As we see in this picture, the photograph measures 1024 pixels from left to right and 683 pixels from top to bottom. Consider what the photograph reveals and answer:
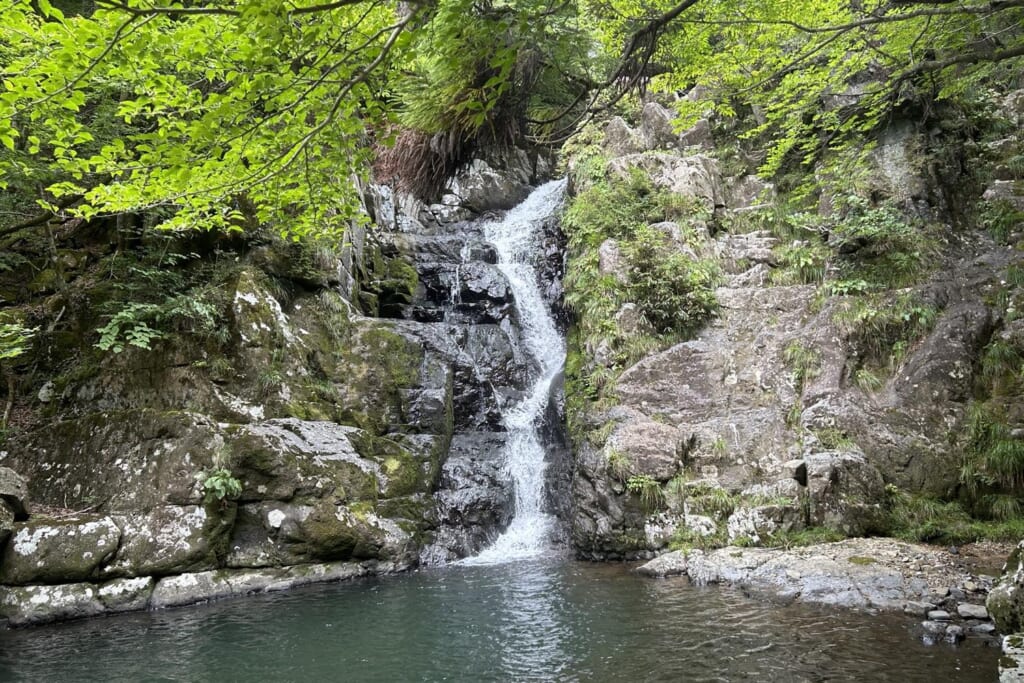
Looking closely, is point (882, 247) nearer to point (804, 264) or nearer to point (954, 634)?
point (804, 264)

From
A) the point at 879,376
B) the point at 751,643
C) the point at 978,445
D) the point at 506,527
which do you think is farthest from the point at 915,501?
the point at 506,527

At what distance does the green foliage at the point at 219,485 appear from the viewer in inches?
340

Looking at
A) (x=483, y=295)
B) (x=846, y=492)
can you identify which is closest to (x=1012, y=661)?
(x=846, y=492)

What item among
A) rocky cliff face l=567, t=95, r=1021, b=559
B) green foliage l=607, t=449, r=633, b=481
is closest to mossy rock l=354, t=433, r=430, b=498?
rocky cliff face l=567, t=95, r=1021, b=559

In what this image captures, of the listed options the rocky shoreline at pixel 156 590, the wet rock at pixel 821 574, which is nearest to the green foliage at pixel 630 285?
the wet rock at pixel 821 574

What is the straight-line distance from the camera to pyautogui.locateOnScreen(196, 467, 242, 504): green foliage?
28.3 ft

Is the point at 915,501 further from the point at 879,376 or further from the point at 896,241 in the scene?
the point at 896,241

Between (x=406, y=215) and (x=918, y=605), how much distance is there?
659 inches

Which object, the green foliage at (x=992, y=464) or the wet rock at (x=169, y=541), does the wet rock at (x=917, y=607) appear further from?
the wet rock at (x=169, y=541)

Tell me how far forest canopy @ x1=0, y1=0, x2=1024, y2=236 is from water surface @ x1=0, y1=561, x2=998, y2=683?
178 inches

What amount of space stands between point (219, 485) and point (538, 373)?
24.8 ft

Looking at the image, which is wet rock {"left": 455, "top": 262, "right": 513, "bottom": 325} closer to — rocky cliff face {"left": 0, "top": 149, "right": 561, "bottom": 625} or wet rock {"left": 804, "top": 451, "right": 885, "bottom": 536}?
rocky cliff face {"left": 0, "top": 149, "right": 561, "bottom": 625}

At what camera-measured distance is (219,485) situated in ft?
28.4

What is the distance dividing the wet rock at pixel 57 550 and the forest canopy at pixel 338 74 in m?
4.46
